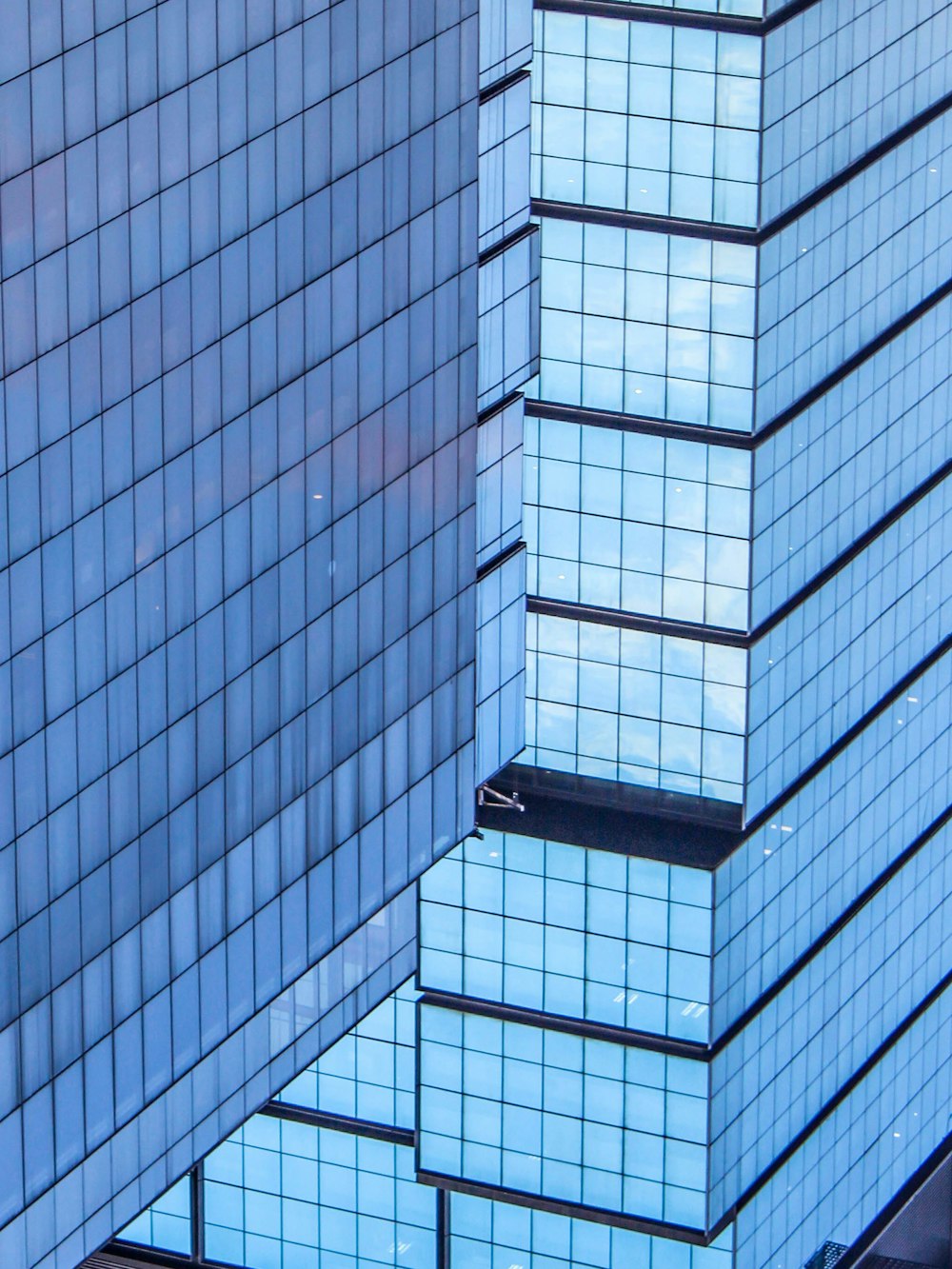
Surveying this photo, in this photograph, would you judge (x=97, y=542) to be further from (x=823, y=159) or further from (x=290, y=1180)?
(x=290, y=1180)

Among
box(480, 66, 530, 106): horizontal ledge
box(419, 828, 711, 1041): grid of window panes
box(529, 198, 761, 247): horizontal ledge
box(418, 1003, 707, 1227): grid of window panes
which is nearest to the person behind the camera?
box(480, 66, 530, 106): horizontal ledge

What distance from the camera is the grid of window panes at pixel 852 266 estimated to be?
75062 mm

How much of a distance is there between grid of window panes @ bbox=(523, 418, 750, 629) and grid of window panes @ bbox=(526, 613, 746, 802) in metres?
0.86

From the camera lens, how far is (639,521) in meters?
77.1

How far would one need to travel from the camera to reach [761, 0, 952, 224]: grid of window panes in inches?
2879

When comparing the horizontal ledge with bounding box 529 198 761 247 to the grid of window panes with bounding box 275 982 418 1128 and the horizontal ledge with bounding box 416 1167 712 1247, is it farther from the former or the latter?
the horizontal ledge with bounding box 416 1167 712 1247

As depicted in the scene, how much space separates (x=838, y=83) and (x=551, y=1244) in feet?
96.9

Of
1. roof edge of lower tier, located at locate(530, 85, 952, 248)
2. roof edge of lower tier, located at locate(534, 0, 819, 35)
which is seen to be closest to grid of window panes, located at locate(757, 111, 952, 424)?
roof edge of lower tier, located at locate(530, 85, 952, 248)

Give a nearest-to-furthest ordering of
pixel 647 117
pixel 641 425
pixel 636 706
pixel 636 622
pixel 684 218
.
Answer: pixel 647 117
pixel 684 218
pixel 641 425
pixel 636 622
pixel 636 706

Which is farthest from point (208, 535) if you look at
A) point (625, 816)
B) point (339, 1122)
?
point (339, 1122)

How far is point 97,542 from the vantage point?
53312 millimetres

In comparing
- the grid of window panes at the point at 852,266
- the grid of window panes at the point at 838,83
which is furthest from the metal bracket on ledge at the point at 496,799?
the grid of window panes at the point at 838,83

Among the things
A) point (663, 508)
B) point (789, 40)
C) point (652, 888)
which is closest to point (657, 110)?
point (789, 40)

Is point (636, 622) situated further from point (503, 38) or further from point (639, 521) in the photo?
point (503, 38)
